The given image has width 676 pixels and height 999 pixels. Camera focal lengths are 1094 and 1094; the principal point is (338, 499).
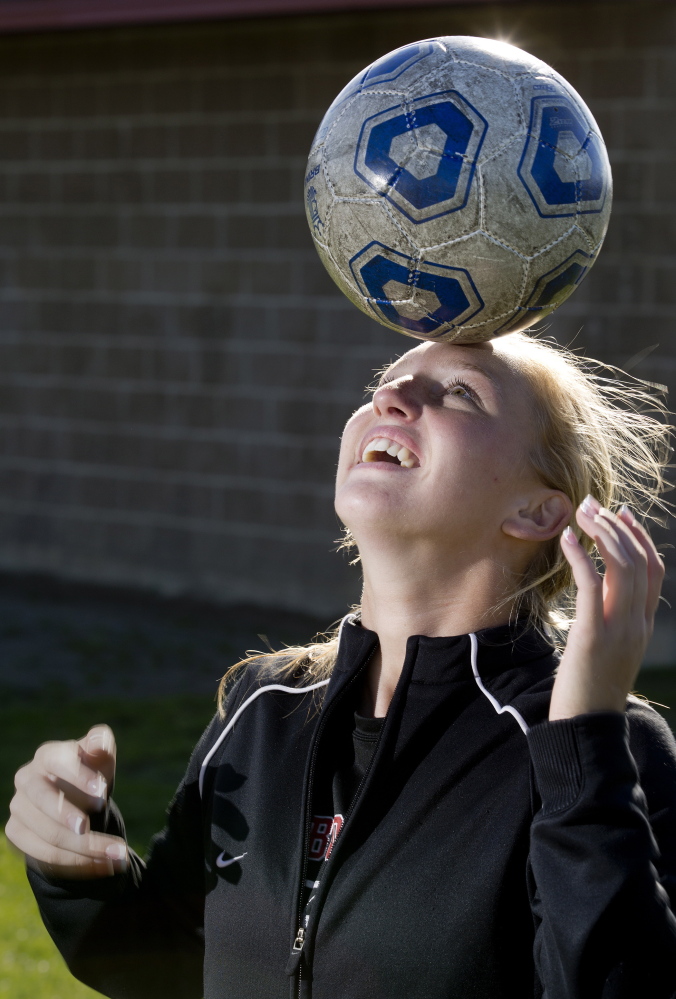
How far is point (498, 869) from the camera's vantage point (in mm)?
1548

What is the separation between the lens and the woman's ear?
73.7 inches

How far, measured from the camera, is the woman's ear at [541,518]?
187cm

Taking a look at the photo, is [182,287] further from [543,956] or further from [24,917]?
[543,956]

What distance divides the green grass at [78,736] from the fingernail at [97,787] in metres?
2.01

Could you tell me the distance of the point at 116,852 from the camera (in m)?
1.73

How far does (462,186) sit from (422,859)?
1.09 metres

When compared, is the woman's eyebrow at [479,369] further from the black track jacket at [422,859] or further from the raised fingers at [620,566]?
the black track jacket at [422,859]

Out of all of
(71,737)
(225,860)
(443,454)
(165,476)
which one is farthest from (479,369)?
(165,476)

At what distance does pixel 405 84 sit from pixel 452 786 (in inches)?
46.4

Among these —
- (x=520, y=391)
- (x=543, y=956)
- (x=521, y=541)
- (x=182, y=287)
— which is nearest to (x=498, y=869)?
(x=543, y=956)

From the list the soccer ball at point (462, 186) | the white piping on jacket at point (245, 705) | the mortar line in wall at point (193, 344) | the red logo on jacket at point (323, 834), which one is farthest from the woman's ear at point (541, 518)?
the mortar line in wall at point (193, 344)

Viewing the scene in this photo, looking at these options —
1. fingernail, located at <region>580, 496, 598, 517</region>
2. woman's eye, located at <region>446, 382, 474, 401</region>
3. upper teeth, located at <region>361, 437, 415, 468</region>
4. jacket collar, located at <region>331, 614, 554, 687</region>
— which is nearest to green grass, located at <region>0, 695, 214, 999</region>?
jacket collar, located at <region>331, 614, 554, 687</region>

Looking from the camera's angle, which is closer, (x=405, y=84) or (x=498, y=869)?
(x=498, y=869)

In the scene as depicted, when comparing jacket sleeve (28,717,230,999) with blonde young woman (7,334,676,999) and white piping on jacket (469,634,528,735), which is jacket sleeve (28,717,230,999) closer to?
blonde young woman (7,334,676,999)
